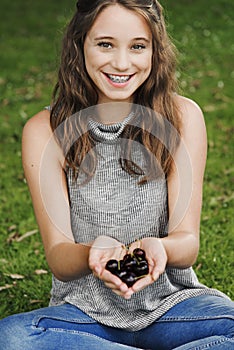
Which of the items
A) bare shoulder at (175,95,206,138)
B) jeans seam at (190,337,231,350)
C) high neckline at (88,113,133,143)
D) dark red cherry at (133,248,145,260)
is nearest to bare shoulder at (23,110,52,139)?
high neckline at (88,113,133,143)

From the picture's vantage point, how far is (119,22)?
2.92 m

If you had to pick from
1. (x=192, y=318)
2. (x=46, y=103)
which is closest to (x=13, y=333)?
(x=192, y=318)

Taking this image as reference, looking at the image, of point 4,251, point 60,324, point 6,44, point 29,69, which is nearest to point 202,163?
point 60,324

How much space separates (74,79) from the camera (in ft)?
10.2

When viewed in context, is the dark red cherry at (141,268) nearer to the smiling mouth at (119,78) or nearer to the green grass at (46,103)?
the smiling mouth at (119,78)

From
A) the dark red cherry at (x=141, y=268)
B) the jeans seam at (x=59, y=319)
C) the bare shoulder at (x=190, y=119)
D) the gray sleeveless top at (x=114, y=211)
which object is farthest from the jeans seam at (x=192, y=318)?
the bare shoulder at (x=190, y=119)

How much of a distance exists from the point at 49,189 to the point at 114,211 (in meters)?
0.29

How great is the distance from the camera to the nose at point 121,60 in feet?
9.60

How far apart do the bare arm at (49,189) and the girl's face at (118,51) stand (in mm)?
337

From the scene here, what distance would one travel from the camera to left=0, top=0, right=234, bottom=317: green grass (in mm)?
4215

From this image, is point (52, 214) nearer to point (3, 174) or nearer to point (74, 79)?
point (74, 79)

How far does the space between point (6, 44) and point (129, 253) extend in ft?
24.7

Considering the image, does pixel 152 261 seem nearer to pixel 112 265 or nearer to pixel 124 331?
pixel 112 265

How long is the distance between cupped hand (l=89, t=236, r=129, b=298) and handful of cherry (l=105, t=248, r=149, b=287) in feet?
0.07
